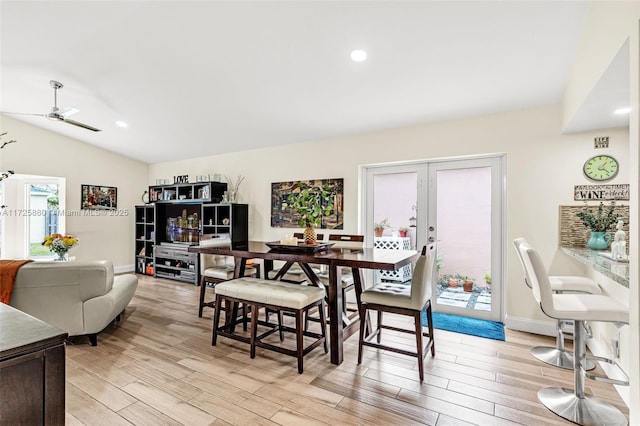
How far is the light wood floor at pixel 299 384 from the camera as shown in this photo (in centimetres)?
193

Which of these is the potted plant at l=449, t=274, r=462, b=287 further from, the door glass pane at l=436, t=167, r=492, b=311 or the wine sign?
the wine sign

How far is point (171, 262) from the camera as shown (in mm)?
6113

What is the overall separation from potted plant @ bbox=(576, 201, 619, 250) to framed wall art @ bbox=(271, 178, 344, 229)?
2.65 m

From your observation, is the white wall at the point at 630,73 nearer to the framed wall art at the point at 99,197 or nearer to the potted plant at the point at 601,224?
the potted plant at the point at 601,224

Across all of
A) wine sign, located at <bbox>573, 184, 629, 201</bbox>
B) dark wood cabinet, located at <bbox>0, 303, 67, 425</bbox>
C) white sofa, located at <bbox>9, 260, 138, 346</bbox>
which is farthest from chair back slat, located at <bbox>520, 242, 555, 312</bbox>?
white sofa, located at <bbox>9, 260, 138, 346</bbox>

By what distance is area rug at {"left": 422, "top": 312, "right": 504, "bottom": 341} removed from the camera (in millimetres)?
3266

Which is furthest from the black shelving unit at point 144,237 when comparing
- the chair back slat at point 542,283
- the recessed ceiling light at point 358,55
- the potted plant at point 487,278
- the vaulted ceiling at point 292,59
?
the chair back slat at point 542,283

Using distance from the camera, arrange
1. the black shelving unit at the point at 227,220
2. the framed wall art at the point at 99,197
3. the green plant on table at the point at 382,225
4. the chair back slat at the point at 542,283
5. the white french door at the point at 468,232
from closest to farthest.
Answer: the chair back slat at the point at 542,283 → the white french door at the point at 468,232 → the green plant on table at the point at 382,225 → the black shelving unit at the point at 227,220 → the framed wall art at the point at 99,197

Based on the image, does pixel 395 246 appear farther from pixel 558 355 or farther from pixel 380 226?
pixel 558 355

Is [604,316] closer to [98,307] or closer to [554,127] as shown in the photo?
[554,127]

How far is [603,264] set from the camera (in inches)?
82.4

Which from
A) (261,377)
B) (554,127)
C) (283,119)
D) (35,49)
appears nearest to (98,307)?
(261,377)

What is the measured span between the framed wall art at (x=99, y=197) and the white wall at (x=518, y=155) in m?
4.78

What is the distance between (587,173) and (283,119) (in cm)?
333
